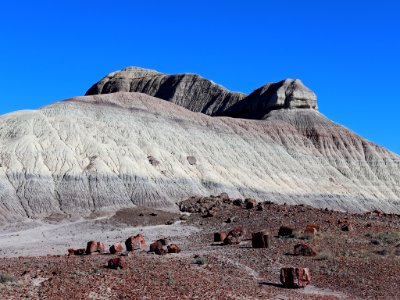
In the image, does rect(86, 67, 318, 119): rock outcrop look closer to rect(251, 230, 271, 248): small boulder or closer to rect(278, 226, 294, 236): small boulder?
rect(278, 226, 294, 236): small boulder

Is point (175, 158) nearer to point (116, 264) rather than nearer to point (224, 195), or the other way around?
point (224, 195)

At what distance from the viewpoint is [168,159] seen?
57656mm

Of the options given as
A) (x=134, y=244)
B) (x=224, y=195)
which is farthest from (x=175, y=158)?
(x=134, y=244)

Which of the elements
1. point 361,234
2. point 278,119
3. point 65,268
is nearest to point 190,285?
point 65,268

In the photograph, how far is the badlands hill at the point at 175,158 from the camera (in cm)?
4784

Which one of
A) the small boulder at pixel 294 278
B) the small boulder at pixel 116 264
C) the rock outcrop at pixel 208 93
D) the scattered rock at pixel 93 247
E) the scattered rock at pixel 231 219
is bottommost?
the small boulder at pixel 294 278

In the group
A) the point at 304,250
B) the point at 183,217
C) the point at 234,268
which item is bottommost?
the point at 234,268

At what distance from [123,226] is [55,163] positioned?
12493 mm

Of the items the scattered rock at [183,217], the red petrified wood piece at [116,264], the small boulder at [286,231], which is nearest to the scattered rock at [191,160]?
the scattered rock at [183,217]

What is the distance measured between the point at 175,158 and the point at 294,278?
39.8 metres

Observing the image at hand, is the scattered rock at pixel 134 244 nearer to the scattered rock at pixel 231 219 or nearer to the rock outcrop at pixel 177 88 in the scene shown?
the scattered rock at pixel 231 219

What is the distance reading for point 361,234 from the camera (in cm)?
2983

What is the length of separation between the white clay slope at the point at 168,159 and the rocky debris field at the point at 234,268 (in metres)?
17.4

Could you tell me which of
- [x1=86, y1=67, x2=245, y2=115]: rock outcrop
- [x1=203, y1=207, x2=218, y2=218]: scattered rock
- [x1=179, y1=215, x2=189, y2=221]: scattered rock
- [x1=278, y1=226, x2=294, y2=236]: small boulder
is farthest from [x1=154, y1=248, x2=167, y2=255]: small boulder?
[x1=86, y1=67, x2=245, y2=115]: rock outcrop
